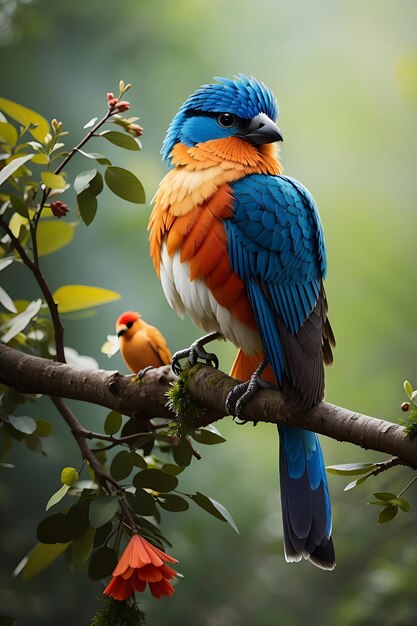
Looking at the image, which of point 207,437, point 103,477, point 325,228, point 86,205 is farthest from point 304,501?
point 325,228

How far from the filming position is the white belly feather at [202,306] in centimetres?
108

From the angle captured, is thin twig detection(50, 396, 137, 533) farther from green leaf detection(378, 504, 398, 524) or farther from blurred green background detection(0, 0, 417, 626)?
blurred green background detection(0, 0, 417, 626)

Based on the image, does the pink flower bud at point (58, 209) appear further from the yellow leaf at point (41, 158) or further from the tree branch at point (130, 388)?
the tree branch at point (130, 388)

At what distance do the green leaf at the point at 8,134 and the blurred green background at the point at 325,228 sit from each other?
3.51ft

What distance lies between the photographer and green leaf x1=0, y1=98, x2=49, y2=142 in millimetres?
1017

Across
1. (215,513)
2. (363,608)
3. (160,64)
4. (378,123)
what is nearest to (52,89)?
(160,64)

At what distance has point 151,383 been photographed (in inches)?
40.9

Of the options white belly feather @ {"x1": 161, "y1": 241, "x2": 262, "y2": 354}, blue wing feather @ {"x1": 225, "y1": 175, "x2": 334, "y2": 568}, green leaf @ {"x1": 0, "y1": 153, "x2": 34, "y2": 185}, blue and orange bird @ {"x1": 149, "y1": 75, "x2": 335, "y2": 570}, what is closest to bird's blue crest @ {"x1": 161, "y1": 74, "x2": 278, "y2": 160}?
blue and orange bird @ {"x1": 149, "y1": 75, "x2": 335, "y2": 570}

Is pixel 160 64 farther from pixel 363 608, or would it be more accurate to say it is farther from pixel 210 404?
pixel 363 608

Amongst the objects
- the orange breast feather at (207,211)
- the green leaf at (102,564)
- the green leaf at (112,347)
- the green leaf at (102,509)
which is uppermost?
the orange breast feather at (207,211)

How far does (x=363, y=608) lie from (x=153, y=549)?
52.5 inches

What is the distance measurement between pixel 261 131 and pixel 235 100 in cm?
7

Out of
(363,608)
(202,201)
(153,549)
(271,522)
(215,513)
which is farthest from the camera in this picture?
(271,522)

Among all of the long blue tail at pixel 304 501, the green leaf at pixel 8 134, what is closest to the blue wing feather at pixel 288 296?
the long blue tail at pixel 304 501
